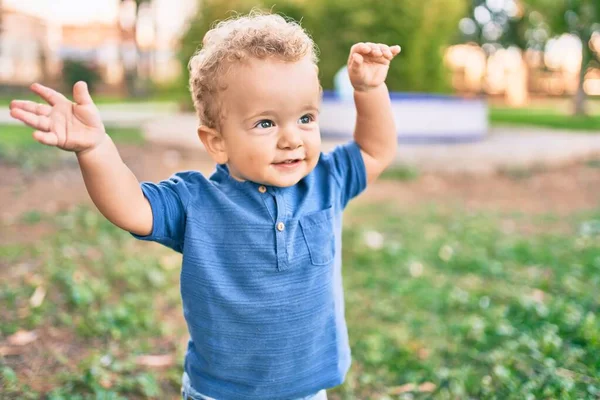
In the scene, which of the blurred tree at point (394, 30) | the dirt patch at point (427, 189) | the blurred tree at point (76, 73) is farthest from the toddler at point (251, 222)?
the blurred tree at point (76, 73)

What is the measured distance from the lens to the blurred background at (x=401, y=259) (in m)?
2.59

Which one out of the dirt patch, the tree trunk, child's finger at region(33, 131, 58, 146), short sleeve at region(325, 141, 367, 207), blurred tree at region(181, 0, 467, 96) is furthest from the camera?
the tree trunk

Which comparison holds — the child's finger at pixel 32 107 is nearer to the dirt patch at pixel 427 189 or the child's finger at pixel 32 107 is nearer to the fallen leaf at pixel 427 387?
the fallen leaf at pixel 427 387

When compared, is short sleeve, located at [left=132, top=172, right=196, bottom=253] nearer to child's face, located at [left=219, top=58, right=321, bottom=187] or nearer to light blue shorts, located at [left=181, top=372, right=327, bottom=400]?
child's face, located at [left=219, top=58, right=321, bottom=187]

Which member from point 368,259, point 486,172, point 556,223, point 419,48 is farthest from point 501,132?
point 368,259

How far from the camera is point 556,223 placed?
5.17 meters

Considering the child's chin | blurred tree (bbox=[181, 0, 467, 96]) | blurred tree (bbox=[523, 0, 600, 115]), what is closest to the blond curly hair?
the child's chin

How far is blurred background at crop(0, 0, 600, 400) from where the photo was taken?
2588 millimetres

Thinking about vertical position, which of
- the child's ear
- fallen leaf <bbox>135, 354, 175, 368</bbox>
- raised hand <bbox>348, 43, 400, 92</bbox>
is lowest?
fallen leaf <bbox>135, 354, 175, 368</bbox>

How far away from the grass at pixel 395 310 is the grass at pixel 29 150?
2.22 m

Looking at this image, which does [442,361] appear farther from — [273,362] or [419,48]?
[419,48]

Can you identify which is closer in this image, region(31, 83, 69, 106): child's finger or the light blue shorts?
region(31, 83, 69, 106): child's finger

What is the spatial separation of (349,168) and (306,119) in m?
0.28

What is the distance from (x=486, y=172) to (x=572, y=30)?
11.7m
